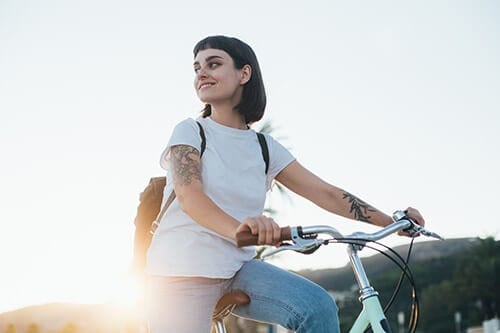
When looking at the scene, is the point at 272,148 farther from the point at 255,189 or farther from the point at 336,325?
the point at 336,325

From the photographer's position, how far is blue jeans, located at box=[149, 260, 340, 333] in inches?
117

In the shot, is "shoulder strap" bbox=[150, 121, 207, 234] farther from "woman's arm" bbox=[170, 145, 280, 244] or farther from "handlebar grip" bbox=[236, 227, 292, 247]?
"handlebar grip" bbox=[236, 227, 292, 247]

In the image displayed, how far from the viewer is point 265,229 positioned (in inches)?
95.5

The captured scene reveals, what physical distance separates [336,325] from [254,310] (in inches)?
15.3

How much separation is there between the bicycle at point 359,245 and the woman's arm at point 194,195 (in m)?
0.11

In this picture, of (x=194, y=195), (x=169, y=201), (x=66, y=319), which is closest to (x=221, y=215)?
(x=194, y=195)

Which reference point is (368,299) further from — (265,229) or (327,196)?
(327,196)

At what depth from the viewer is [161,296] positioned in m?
3.11

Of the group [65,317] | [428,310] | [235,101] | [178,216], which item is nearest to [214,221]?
[178,216]

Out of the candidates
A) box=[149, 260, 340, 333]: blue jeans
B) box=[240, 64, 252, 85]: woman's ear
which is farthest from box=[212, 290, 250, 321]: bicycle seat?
box=[240, 64, 252, 85]: woman's ear

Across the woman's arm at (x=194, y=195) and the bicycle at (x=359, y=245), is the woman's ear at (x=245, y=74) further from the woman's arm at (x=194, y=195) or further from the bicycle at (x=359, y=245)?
the bicycle at (x=359, y=245)

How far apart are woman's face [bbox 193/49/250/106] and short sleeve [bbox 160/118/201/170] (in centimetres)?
19

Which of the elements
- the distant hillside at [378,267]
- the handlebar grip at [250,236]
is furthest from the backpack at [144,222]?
the distant hillside at [378,267]

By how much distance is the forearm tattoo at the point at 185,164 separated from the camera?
3074 millimetres
